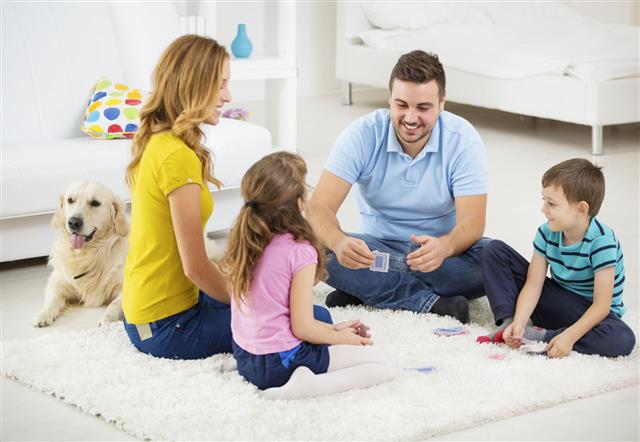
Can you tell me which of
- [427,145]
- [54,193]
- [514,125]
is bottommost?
[514,125]

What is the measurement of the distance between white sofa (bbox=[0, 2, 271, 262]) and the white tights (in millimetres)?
1467

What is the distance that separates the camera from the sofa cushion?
141 inches

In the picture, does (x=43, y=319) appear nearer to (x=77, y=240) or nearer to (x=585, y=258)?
(x=77, y=240)

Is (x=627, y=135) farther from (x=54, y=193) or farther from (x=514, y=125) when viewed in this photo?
(x=54, y=193)

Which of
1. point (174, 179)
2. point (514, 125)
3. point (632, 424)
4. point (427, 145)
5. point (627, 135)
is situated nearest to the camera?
point (632, 424)

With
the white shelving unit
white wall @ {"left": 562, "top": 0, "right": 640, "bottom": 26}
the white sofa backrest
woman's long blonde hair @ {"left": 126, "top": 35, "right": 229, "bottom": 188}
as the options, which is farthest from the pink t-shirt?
white wall @ {"left": 562, "top": 0, "right": 640, "bottom": 26}

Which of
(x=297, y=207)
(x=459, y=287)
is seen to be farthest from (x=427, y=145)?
(x=297, y=207)

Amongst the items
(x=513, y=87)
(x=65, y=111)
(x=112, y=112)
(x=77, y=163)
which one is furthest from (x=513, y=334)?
(x=513, y=87)

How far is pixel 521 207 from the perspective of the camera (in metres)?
4.51

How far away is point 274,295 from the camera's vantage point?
2.46 m

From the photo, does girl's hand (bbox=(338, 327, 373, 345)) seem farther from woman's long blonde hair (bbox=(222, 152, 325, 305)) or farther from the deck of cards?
the deck of cards

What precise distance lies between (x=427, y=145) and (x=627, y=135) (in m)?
3.43

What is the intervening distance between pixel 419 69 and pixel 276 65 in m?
2.12

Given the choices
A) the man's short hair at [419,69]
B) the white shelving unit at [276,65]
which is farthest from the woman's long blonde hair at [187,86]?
the white shelving unit at [276,65]
